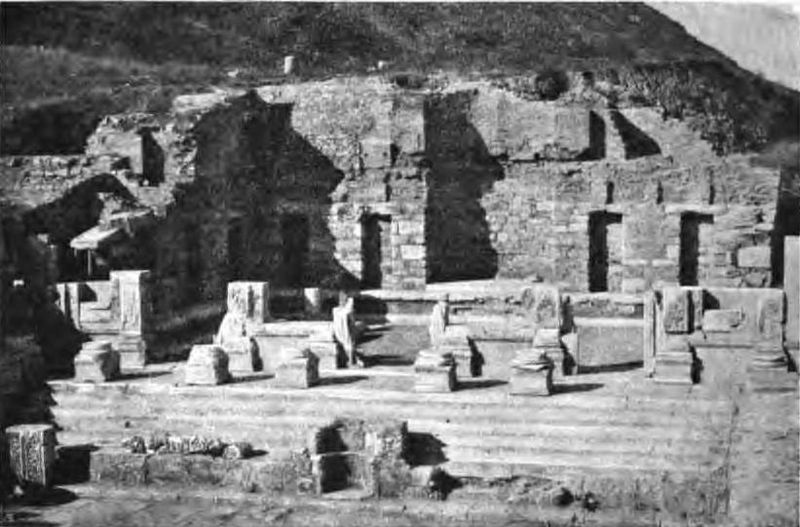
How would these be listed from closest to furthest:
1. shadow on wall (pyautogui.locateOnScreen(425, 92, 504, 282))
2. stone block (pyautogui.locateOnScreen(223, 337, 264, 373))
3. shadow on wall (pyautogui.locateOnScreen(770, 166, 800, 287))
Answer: stone block (pyautogui.locateOnScreen(223, 337, 264, 373)) < shadow on wall (pyautogui.locateOnScreen(770, 166, 800, 287)) < shadow on wall (pyautogui.locateOnScreen(425, 92, 504, 282))

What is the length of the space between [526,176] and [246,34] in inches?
700

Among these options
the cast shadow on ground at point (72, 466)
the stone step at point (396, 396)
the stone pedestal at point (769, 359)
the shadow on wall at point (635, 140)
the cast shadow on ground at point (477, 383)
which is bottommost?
the cast shadow on ground at point (72, 466)

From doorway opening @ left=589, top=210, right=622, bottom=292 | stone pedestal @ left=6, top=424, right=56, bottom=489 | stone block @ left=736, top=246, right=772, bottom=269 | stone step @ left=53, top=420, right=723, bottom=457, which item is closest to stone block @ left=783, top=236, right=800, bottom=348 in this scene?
stone step @ left=53, top=420, right=723, bottom=457

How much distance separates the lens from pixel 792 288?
1783 cm

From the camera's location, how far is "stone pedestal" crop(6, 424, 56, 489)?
16.7 m

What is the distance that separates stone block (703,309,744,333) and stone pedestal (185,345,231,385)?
8066 mm

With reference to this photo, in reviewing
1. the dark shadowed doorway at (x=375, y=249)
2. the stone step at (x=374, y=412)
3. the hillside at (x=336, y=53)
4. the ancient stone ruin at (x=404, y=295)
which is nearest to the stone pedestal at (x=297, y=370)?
the ancient stone ruin at (x=404, y=295)

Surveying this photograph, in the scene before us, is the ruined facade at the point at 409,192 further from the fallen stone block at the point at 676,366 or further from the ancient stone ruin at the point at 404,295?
the fallen stone block at the point at 676,366

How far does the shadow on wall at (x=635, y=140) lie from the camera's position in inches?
1198

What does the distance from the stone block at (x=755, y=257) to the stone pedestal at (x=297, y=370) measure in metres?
12.0

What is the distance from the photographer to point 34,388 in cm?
1939

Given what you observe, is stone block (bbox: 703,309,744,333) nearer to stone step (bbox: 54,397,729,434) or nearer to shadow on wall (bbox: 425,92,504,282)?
stone step (bbox: 54,397,729,434)

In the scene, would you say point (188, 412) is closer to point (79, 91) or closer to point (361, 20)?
point (79, 91)

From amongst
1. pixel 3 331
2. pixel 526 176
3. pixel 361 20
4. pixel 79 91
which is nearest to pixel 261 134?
pixel 79 91
